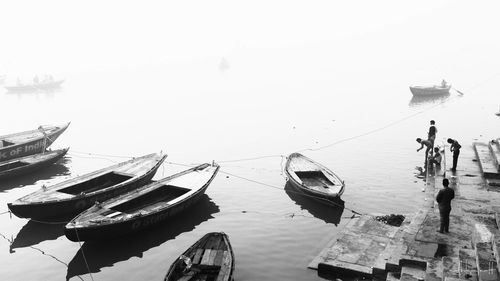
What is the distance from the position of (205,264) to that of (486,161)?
14.1 meters

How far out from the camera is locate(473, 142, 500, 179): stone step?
15.7 metres

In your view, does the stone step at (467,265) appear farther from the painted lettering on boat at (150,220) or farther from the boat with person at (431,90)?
the boat with person at (431,90)

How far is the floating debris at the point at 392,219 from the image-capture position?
14.3 m

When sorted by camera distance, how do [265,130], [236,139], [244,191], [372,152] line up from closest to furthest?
[244,191]
[372,152]
[236,139]
[265,130]

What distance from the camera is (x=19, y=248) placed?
14.3m

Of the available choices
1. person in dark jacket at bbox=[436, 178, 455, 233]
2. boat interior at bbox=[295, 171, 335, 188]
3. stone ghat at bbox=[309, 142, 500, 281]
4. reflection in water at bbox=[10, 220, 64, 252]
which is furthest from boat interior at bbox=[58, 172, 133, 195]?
person in dark jacket at bbox=[436, 178, 455, 233]

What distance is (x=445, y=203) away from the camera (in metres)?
10.6

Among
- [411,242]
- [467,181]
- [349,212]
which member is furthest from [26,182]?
[467,181]

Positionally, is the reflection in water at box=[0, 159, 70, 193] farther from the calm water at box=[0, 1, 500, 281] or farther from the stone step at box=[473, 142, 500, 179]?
the stone step at box=[473, 142, 500, 179]

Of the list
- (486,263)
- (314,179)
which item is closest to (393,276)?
(486,263)

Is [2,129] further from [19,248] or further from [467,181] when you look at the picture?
[467,181]

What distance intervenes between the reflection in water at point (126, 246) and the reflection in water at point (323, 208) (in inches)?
172

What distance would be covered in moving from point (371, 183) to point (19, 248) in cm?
1590

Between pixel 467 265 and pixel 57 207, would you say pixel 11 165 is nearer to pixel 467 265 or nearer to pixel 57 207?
pixel 57 207
